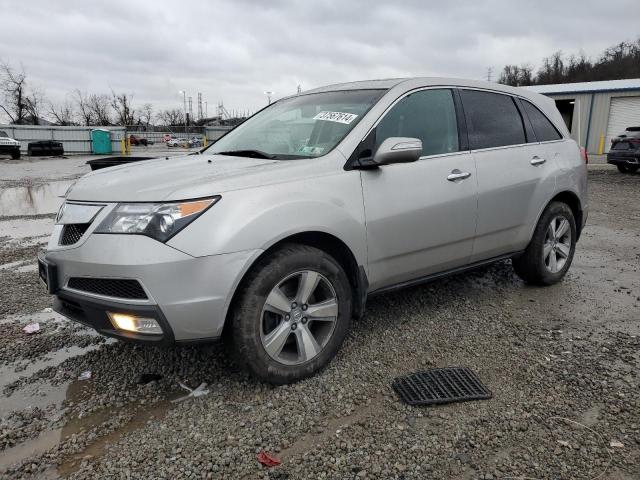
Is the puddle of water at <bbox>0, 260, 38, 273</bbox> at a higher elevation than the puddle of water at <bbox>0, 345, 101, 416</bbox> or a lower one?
higher

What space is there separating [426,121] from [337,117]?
67 centimetres

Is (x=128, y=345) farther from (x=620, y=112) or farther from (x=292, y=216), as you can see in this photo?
(x=620, y=112)

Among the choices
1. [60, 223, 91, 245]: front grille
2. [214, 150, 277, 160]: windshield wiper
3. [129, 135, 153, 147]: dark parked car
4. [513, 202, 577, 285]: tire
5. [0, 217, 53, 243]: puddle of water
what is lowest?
[129, 135, 153, 147]: dark parked car

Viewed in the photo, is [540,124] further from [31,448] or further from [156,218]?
[31,448]

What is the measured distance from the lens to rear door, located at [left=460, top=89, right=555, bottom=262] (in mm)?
3809

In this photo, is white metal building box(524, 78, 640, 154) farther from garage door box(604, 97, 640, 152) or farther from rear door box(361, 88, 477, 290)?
rear door box(361, 88, 477, 290)

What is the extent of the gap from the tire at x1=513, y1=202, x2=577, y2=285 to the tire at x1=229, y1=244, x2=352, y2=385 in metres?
2.16

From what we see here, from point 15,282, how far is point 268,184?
3.50 meters

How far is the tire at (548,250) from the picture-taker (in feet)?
14.4

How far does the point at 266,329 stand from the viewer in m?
2.82

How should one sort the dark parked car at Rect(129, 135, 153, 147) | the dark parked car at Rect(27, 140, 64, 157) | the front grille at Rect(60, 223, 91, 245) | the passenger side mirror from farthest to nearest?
the dark parked car at Rect(129, 135, 153, 147) < the dark parked car at Rect(27, 140, 64, 157) < the passenger side mirror < the front grille at Rect(60, 223, 91, 245)

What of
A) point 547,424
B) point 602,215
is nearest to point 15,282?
point 547,424

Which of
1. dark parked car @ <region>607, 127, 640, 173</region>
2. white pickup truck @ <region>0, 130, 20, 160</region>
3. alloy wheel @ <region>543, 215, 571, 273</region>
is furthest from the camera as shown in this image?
white pickup truck @ <region>0, 130, 20, 160</region>

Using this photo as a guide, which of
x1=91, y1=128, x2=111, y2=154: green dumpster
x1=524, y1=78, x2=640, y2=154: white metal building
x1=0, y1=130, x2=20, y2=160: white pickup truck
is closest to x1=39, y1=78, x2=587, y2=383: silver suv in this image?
x1=524, y1=78, x2=640, y2=154: white metal building
